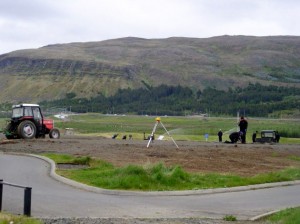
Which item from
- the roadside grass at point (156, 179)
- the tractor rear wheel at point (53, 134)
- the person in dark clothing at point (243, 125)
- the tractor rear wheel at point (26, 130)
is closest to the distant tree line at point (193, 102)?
the person in dark clothing at point (243, 125)

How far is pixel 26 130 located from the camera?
1667 inches

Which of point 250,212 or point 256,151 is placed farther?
point 256,151

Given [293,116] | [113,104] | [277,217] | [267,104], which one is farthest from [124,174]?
[113,104]

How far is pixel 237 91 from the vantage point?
197 m

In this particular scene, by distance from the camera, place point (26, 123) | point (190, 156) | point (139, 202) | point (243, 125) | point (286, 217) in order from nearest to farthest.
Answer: point (286, 217)
point (139, 202)
point (190, 156)
point (26, 123)
point (243, 125)

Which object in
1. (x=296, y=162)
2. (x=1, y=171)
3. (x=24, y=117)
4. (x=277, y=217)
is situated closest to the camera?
Result: (x=277, y=217)

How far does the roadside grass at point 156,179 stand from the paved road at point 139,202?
0.77 metres

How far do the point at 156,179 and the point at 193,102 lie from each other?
162 meters

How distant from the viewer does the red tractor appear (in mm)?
42281

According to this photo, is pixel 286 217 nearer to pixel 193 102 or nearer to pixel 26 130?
pixel 26 130

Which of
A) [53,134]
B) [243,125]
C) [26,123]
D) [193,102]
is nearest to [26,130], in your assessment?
[26,123]

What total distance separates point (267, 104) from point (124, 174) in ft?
496

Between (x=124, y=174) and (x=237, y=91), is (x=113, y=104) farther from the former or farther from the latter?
(x=124, y=174)

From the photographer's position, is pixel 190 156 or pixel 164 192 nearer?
pixel 164 192
